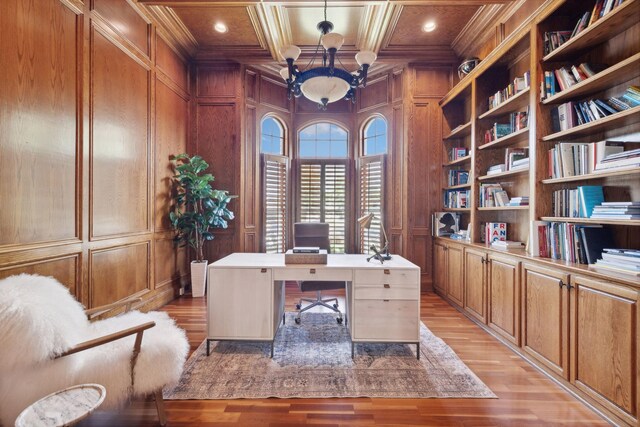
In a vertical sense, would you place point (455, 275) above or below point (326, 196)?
below

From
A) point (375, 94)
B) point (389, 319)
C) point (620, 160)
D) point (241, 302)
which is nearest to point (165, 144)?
point (241, 302)

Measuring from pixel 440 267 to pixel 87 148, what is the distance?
4224 mm

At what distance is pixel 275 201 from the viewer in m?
5.04

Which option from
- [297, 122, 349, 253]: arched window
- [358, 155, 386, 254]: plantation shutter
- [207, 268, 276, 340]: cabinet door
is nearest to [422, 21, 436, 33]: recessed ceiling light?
[358, 155, 386, 254]: plantation shutter

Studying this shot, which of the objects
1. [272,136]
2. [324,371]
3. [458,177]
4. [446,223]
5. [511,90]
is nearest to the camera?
[324,371]

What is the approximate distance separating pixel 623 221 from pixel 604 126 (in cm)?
75

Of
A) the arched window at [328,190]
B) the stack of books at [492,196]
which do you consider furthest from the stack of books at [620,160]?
the arched window at [328,190]

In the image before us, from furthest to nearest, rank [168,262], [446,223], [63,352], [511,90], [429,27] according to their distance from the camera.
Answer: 1. [446,223]
2. [168,262]
3. [429,27]
4. [511,90]
5. [63,352]

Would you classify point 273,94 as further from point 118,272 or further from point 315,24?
point 118,272

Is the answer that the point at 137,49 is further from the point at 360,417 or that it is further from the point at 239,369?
the point at 360,417

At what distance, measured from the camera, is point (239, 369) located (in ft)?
7.61

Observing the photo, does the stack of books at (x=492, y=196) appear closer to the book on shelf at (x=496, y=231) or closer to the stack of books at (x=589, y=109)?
the book on shelf at (x=496, y=231)

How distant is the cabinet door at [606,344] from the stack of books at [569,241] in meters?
0.26

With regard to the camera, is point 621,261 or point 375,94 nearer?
point 621,261
